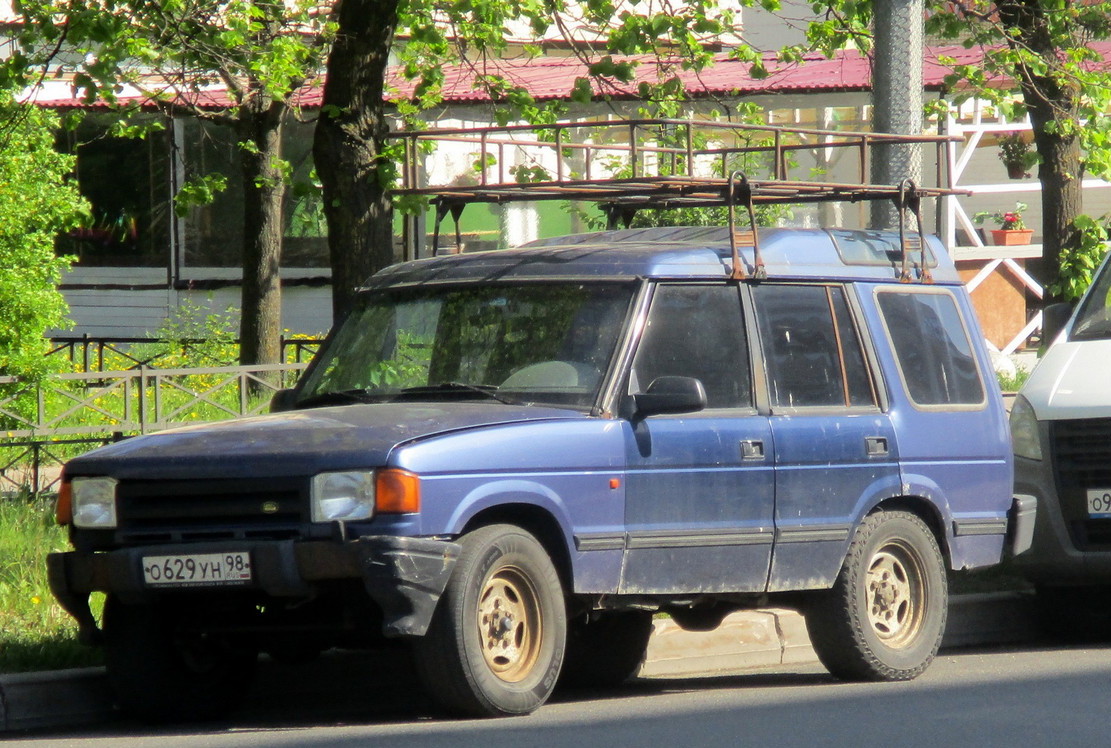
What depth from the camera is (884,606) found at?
7.39 m

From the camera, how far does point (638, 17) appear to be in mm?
11820

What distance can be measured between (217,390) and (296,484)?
843 cm

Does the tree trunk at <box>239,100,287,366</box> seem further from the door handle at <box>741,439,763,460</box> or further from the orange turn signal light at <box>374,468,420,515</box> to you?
the orange turn signal light at <box>374,468,420,515</box>

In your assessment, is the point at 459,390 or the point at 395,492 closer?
the point at 395,492

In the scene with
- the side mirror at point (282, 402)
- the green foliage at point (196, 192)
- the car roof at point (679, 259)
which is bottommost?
the side mirror at point (282, 402)

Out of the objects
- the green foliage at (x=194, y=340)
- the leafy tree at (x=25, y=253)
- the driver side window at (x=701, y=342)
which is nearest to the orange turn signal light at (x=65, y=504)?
the driver side window at (x=701, y=342)

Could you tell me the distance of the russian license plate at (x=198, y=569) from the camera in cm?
574

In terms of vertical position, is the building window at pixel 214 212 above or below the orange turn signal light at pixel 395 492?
above

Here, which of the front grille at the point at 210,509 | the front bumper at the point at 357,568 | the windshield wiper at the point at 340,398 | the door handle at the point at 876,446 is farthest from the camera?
the door handle at the point at 876,446

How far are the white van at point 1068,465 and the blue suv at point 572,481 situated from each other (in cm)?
63

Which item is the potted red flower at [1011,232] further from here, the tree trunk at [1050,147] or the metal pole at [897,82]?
the metal pole at [897,82]

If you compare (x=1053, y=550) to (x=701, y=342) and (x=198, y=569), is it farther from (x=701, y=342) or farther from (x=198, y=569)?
(x=198, y=569)

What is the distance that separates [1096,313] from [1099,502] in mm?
1414

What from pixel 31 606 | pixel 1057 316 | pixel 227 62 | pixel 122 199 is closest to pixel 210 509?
pixel 31 606
